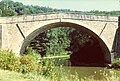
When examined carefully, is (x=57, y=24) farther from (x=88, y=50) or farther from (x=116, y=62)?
(x=116, y=62)

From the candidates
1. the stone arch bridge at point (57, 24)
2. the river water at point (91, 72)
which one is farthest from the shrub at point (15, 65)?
the stone arch bridge at point (57, 24)

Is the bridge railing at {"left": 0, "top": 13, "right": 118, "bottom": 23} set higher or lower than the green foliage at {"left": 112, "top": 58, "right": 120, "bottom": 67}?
higher

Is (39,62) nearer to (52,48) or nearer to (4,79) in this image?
(4,79)

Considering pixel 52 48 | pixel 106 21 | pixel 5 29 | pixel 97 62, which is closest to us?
pixel 5 29

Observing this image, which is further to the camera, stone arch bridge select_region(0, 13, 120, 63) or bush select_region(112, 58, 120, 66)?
stone arch bridge select_region(0, 13, 120, 63)

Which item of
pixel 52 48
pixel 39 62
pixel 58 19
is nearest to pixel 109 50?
pixel 58 19

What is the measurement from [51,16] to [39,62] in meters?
26.7

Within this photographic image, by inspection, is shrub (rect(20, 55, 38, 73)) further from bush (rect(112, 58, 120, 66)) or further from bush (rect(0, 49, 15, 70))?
bush (rect(112, 58, 120, 66))

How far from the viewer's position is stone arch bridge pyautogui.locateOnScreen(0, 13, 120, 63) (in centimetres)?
4059

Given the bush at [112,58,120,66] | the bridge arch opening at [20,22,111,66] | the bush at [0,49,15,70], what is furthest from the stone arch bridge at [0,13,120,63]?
the bush at [0,49,15,70]

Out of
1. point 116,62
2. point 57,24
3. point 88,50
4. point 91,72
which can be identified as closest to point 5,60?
point 91,72

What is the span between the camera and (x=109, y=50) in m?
43.5

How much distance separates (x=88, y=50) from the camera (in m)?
49.9

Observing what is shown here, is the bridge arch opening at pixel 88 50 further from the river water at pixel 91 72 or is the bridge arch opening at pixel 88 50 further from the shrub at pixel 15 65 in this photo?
the shrub at pixel 15 65
